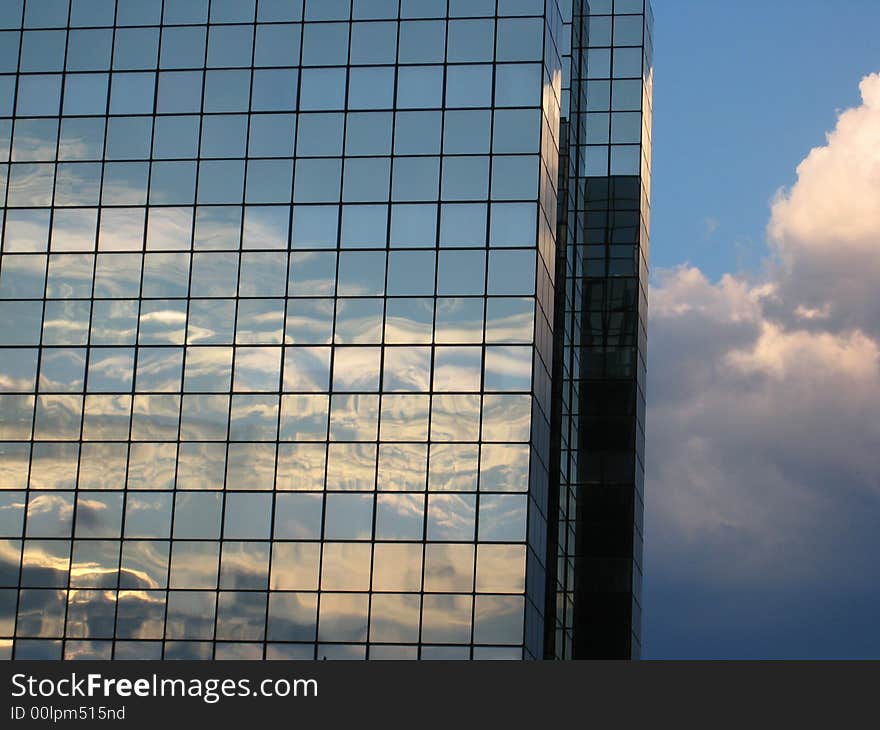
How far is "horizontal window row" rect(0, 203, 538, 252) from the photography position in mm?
60031

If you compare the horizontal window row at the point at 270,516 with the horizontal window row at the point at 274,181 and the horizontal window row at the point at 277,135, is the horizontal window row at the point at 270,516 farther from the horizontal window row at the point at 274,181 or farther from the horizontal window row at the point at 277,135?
the horizontal window row at the point at 277,135

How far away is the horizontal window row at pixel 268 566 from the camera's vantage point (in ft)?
187

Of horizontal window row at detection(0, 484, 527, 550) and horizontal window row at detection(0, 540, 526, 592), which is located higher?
horizontal window row at detection(0, 484, 527, 550)

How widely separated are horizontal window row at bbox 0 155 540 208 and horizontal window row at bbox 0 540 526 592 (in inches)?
517

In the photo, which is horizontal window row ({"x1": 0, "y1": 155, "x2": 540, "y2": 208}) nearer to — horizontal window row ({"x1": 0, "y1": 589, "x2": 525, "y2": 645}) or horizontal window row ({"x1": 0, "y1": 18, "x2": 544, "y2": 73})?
horizontal window row ({"x1": 0, "y1": 18, "x2": 544, "y2": 73})

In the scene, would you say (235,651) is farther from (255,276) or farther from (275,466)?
(255,276)

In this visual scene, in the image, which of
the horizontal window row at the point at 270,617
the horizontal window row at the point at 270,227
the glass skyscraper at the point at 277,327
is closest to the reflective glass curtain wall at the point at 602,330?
the glass skyscraper at the point at 277,327

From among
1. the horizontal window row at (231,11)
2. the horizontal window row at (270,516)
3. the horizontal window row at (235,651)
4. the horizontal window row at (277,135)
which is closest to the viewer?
the horizontal window row at (235,651)

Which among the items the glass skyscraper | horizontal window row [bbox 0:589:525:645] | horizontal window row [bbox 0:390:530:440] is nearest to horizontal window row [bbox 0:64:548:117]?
the glass skyscraper

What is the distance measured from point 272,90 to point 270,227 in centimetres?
555

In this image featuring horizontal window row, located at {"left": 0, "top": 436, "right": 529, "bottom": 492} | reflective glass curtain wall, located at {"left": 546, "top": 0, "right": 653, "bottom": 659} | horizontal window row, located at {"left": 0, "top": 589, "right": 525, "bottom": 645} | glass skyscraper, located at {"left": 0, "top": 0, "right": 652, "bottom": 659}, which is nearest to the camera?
horizontal window row, located at {"left": 0, "top": 589, "right": 525, "bottom": 645}

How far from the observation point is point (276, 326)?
60.1 meters

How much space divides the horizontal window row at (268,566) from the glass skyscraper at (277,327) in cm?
8

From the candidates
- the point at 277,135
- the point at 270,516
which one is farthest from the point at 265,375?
the point at 277,135
